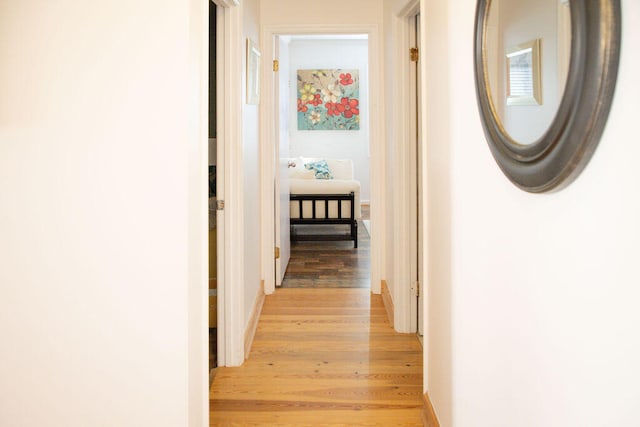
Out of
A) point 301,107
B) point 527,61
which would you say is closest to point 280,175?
point 527,61

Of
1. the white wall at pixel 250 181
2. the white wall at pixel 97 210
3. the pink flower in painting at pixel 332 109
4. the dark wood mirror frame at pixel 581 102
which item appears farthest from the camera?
the pink flower in painting at pixel 332 109

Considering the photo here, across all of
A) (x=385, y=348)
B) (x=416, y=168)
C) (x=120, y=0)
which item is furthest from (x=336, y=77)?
(x=120, y=0)

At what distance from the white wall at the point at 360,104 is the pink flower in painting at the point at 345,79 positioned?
13 cm

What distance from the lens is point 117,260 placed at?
5.26 ft

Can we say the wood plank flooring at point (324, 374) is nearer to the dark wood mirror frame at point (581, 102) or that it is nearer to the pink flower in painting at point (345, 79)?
the dark wood mirror frame at point (581, 102)

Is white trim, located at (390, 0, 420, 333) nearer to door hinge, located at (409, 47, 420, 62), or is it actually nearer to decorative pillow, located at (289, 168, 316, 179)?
door hinge, located at (409, 47, 420, 62)

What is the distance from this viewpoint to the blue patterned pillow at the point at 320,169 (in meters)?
7.82

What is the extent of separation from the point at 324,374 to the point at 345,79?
728cm

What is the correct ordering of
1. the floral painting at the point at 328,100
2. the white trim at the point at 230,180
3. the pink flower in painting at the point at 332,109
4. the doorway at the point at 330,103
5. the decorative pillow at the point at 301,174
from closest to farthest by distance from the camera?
the white trim at the point at 230,180 → the decorative pillow at the point at 301,174 → the doorway at the point at 330,103 → the floral painting at the point at 328,100 → the pink flower in painting at the point at 332,109

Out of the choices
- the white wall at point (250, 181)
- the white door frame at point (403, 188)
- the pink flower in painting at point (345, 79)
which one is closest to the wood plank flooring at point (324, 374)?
the white door frame at point (403, 188)

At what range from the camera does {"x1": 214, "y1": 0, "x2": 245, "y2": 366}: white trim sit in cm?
255

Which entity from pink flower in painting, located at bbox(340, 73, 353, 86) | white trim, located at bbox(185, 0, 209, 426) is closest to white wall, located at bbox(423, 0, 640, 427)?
white trim, located at bbox(185, 0, 209, 426)

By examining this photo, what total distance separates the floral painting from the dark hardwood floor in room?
3.20m

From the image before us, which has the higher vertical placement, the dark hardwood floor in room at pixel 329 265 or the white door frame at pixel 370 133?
the white door frame at pixel 370 133
